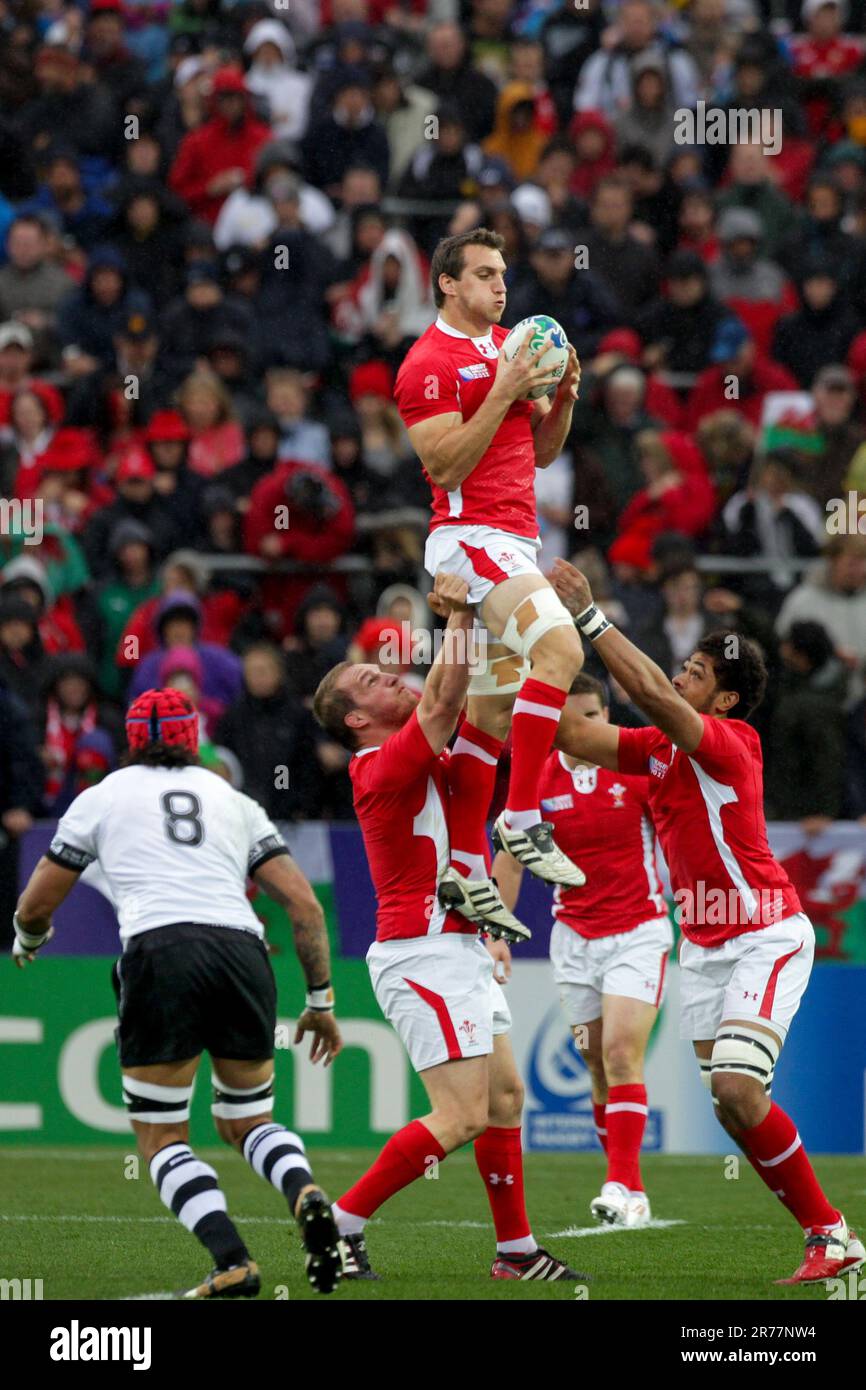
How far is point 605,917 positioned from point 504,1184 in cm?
240

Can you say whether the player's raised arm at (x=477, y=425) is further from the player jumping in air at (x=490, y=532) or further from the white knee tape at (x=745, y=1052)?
the white knee tape at (x=745, y=1052)

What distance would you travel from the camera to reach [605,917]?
1035 centimetres

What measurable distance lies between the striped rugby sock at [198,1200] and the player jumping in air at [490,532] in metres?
1.31

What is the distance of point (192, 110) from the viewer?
18484 mm

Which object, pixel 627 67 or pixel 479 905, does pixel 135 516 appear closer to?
pixel 627 67

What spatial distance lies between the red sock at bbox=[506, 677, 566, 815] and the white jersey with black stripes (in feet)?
3.31

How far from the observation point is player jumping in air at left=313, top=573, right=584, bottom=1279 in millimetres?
7703

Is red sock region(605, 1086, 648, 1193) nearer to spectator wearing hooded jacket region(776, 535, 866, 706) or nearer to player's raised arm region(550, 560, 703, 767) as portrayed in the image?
player's raised arm region(550, 560, 703, 767)

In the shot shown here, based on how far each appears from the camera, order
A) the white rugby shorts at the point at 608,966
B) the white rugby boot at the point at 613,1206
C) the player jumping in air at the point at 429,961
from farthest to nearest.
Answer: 1. the white rugby shorts at the point at 608,966
2. the white rugby boot at the point at 613,1206
3. the player jumping in air at the point at 429,961

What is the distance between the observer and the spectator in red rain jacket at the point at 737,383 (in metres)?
16.2

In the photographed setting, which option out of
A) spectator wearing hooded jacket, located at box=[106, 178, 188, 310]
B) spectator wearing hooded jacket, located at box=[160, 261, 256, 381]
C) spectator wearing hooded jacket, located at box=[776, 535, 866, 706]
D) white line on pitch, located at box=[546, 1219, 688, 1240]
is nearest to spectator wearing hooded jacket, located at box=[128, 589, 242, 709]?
spectator wearing hooded jacket, located at box=[160, 261, 256, 381]

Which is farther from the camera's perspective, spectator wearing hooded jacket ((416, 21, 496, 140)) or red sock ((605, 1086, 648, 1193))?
spectator wearing hooded jacket ((416, 21, 496, 140))

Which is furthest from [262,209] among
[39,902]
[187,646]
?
[39,902]

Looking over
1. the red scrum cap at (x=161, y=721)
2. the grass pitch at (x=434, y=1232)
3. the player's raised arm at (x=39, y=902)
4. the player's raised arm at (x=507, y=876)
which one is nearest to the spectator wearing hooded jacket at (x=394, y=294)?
the grass pitch at (x=434, y=1232)
